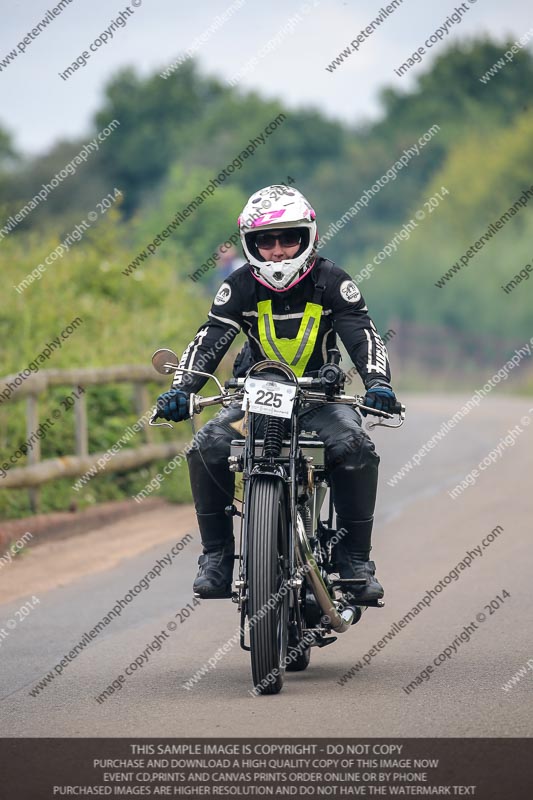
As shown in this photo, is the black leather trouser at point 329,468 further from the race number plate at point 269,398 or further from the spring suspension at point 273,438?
the race number plate at point 269,398

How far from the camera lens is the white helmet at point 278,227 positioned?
7.00 metres

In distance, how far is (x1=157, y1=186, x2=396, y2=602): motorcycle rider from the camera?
703 centimetres

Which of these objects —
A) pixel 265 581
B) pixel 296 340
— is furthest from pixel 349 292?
pixel 265 581

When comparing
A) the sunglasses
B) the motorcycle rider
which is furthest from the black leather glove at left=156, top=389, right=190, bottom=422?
the sunglasses

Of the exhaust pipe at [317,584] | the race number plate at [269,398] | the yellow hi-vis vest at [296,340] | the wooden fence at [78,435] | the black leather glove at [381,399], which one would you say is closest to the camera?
the race number plate at [269,398]

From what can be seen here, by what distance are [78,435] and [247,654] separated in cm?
A: 608

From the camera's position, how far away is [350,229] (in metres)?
82.1

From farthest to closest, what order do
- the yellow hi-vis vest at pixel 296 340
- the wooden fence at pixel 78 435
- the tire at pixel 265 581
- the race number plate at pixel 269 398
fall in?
the wooden fence at pixel 78 435 < the yellow hi-vis vest at pixel 296 340 < the race number plate at pixel 269 398 < the tire at pixel 265 581

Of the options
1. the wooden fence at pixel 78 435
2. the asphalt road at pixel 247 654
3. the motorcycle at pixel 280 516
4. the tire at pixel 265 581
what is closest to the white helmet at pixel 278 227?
the motorcycle at pixel 280 516

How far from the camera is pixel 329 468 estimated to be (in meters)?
7.10

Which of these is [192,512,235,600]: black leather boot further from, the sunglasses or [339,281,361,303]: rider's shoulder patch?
the sunglasses

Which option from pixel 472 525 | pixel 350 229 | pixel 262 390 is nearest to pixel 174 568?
pixel 472 525

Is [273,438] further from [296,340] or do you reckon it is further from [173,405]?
[296,340]
